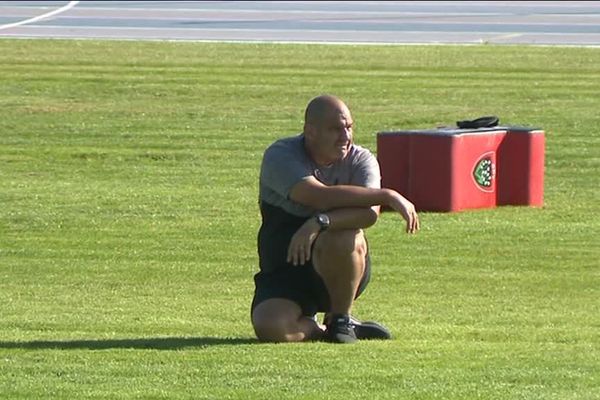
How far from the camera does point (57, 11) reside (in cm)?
3161

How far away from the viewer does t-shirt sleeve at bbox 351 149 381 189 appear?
27.6 ft

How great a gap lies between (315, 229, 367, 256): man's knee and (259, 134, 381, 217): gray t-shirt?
0.65 ft

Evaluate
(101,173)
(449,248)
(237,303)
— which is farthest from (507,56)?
(237,303)

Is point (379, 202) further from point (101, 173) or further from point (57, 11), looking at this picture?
point (57, 11)

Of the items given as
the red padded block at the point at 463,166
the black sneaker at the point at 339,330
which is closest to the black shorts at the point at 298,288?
the black sneaker at the point at 339,330

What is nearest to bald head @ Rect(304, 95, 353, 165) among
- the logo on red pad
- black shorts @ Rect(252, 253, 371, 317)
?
black shorts @ Rect(252, 253, 371, 317)

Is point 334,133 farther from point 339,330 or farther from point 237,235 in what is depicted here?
point 237,235

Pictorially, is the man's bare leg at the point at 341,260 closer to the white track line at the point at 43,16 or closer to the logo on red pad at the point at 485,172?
the logo on red pad at the point at 485,172

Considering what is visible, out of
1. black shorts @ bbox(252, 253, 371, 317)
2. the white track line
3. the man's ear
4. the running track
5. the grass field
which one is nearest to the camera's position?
the grass field

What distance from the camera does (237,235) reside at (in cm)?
1265

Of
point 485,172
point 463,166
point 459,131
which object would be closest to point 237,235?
point 463,166

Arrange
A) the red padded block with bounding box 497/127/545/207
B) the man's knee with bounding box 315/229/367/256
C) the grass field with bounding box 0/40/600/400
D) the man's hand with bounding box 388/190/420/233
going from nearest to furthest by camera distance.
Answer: the grass field with bounding box 0/40/600/400 < the man's hand with bounding box 388/190/420/233 < the man's knee with bounding box 315/229/367/256 < the red padded block with bounding box 497/127/545/207

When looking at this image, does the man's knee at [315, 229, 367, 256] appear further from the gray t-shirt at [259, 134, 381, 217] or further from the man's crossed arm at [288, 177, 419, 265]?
the gray t-shirt at [259, 134, 381, 217]

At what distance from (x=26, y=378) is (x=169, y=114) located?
39.4ft
